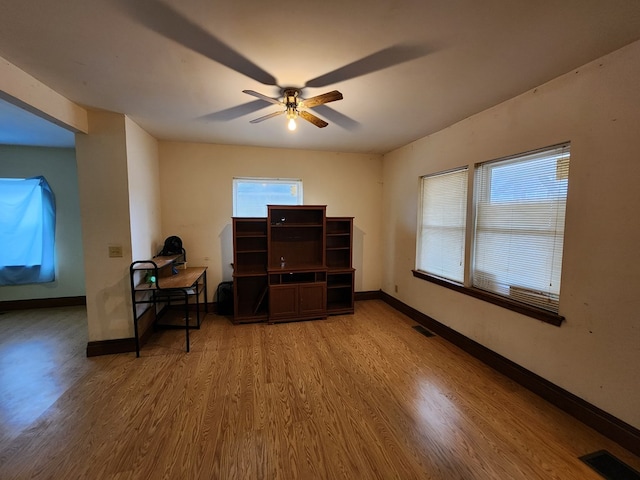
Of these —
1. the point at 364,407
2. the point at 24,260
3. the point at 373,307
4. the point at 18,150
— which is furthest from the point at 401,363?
the point at 18,150

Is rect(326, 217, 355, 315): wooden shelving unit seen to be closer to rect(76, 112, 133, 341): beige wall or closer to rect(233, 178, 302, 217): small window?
rect(233, 178, 302, 217): small window

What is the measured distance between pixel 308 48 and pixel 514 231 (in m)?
2.38

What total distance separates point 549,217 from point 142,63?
3.40 meters

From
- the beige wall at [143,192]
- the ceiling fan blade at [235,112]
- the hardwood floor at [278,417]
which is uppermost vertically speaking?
the ceiling fan blade at [235,112]

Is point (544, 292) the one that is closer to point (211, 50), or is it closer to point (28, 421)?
point (211, 50)

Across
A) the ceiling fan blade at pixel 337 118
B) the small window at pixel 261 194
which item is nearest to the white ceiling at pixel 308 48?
the ceiling fan blade at pixel 337 118

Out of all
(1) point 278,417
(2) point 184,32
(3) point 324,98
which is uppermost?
(2) point 184,32

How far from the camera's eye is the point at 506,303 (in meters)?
2.49

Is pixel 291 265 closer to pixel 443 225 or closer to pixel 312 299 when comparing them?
pixel 312 299

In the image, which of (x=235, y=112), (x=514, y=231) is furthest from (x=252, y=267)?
(x=514, y=231)

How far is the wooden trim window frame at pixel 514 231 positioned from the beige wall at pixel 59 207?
565 centimetres

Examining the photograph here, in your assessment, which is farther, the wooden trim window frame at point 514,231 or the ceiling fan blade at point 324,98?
the wooden trim window frame at point 514,231

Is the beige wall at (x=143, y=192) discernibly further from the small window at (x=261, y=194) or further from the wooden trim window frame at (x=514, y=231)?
the wooden trim window frame at (x=514, y=231)

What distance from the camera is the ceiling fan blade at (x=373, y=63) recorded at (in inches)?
67.9
